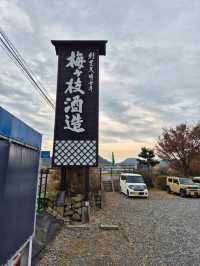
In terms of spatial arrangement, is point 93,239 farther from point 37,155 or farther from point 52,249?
point 37,155

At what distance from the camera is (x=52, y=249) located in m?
5.57

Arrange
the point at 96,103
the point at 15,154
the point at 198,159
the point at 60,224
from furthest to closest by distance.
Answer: the point at 198,159, the point at 96,103, the point at 60,224, the point at 15,154

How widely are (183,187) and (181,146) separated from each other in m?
10.8

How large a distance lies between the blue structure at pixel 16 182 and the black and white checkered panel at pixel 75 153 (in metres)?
6.76

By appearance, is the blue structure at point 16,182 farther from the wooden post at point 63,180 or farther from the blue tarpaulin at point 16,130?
the wooden post at point 63,180

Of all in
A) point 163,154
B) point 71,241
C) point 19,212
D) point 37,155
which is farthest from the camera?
point 163,154

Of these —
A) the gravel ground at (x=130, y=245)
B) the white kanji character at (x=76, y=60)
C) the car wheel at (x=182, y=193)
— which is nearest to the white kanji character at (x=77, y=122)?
the white kanji character at (x=76, y=60)

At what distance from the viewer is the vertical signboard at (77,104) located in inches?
416

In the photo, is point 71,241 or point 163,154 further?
point 163,154

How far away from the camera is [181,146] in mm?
27812

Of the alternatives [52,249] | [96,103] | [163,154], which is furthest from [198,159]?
[52,249]

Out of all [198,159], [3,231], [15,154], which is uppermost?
[198,159]

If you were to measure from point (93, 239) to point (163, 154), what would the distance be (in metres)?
24.5

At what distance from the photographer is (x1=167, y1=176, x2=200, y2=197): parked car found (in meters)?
17.5
